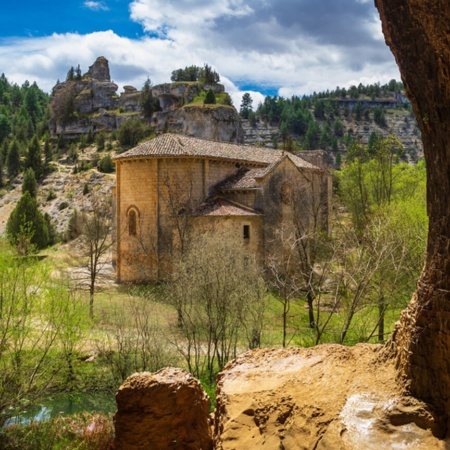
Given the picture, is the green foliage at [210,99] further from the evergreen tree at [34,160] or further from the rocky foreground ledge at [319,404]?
the rocky foreground ledge at [319,404]

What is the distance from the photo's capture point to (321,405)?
4.64 metres

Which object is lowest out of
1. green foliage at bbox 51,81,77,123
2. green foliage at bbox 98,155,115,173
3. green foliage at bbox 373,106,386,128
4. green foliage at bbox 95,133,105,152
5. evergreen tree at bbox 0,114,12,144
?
green foliage at bbox 98,155,115,173

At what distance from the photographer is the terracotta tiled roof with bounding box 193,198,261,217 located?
27803 millimetres

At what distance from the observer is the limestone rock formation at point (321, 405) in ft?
13.9

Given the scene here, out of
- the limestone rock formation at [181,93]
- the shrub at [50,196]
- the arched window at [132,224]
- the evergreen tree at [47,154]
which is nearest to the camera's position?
the arched window at [132,224]

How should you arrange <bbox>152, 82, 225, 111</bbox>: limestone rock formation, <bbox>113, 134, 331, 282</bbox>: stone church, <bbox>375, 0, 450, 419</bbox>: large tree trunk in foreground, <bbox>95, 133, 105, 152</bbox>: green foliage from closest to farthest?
<bbox>375, 0, 450, 419</bbox>: large tree trunk in foreground, <bbox>113, 134, 331, 282</bbox>: stone church, <bbox>95, 133, 105, 152</bbox>: green foliage, <bbox>152, 82, 225, 111</bbox>: limestone rock formation

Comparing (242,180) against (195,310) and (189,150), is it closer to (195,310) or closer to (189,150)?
(189,150)

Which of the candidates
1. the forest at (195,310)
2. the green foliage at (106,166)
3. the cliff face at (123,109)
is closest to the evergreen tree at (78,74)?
the cliff face at (123,109)

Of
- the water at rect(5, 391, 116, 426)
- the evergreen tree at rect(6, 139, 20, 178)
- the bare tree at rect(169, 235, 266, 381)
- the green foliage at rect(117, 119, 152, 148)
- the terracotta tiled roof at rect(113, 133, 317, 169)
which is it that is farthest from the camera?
the evergreen tree at rect(6, 139, 20, 178)

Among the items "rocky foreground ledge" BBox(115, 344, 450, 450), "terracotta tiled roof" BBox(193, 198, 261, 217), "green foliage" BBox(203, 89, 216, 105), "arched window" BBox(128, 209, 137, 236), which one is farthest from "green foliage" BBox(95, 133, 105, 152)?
"rocky foreground ledge" BBox(115, 344, 450, 450)

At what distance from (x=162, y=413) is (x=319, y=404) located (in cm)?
312

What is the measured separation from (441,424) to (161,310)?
20.2 metres

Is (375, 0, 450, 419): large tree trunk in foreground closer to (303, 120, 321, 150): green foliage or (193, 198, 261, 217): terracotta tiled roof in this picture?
(193, 198, 261, 217): terracotta tiled roof

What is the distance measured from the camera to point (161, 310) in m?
23.6
